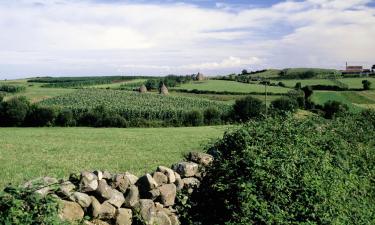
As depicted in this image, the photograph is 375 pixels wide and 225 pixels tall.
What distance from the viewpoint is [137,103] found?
→ 85.8 metres

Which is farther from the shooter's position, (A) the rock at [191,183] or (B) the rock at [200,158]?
(B) the rock at [200,158]

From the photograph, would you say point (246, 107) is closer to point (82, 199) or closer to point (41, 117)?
point (41, 117)

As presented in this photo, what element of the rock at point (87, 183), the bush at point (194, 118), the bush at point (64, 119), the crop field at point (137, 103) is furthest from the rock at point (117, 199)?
the crop field at point (137, 103)

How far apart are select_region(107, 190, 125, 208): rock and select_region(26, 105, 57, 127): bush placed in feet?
185

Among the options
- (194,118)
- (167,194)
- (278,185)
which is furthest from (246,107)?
(278,185)

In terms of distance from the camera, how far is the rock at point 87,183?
10688 mm

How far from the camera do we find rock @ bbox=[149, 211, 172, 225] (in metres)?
11.2

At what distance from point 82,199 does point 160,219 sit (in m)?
2.12

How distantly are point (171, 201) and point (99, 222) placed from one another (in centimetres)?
227

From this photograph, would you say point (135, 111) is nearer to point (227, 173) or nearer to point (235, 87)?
point (235, 87)

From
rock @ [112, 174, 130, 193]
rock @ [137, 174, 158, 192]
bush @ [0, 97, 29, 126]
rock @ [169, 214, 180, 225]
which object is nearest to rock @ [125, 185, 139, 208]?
rock @ [112, 174, 130, 193]

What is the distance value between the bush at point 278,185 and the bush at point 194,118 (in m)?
54.7

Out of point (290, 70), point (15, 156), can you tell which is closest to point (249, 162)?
point (15, 156)

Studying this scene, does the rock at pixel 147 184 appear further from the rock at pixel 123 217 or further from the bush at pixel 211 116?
the bush at pixel 211 116
